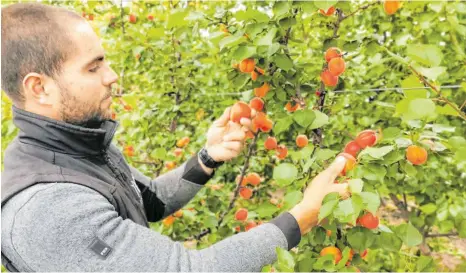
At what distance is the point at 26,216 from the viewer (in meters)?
1.13

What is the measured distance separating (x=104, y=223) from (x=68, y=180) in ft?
0.57

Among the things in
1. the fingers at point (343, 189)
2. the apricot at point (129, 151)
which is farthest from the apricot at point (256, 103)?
the apricot at point (129, 151)

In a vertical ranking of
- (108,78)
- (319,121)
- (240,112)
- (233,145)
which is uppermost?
(108,78)

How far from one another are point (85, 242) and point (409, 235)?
1.13m

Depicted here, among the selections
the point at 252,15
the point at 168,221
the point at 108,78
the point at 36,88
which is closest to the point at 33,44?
the point at 36,88

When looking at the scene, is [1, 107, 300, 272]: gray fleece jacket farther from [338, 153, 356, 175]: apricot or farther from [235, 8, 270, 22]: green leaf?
[235, 8, 270, 22]: green leaf

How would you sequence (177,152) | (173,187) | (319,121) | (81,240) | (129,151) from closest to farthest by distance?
(81,240) → (319,121) → (173,187) → (177,152) → (129,151)

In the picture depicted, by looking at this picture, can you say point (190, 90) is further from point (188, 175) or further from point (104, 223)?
point (104, 223)

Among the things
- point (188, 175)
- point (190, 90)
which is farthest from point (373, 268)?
point (190, 90)

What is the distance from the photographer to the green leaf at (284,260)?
4.06 feet

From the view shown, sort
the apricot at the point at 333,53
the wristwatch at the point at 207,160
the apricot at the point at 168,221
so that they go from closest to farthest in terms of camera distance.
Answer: the apricot at the point at 333,53
the wristwatch at the point at 207,160
the apricot at the point at 168,221

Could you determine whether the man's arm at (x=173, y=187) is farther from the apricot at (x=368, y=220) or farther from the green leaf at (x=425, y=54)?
the green leaf at (x=425, y=54)

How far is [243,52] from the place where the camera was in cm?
149

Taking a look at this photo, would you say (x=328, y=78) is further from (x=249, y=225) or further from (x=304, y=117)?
(x=249, y=225)
